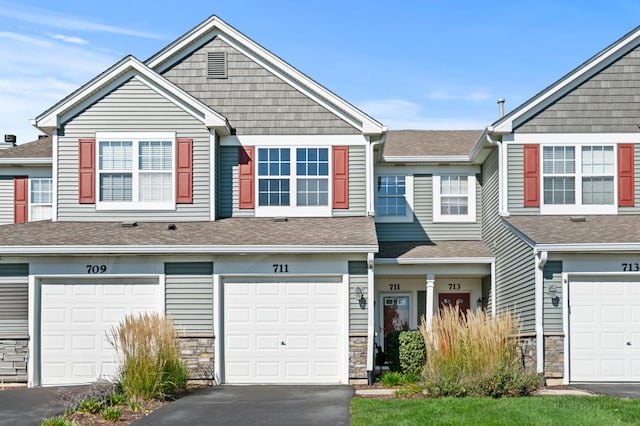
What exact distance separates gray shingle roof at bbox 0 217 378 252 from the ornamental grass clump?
137 inches

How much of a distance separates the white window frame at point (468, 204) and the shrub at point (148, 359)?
9.04m

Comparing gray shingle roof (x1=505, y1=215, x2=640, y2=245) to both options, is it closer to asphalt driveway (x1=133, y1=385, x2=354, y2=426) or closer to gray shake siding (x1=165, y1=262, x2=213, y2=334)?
asphalt driveway (x1=133, y1=385, x2=354, y2=426)

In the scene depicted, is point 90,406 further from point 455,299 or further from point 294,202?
point 455,299

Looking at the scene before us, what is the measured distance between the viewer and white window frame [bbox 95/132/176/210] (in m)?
19.4

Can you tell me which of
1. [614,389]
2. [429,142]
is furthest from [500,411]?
[429,142]

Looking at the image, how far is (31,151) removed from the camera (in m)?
22.6

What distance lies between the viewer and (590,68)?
1978cm

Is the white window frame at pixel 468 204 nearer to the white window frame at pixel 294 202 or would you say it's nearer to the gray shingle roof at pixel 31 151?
the white window frame at pixel 294 202

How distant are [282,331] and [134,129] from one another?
214 inches

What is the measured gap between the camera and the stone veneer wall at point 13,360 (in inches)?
703

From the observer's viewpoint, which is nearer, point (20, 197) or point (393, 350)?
point (393, 350)

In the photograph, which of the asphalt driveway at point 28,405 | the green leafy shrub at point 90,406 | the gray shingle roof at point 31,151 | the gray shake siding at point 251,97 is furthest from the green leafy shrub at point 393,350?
the gray shingle roof at point 31,151

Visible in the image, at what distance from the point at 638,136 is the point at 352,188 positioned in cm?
632

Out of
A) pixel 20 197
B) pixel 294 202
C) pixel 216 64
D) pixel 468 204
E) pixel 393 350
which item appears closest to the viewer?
pixel 393 350
